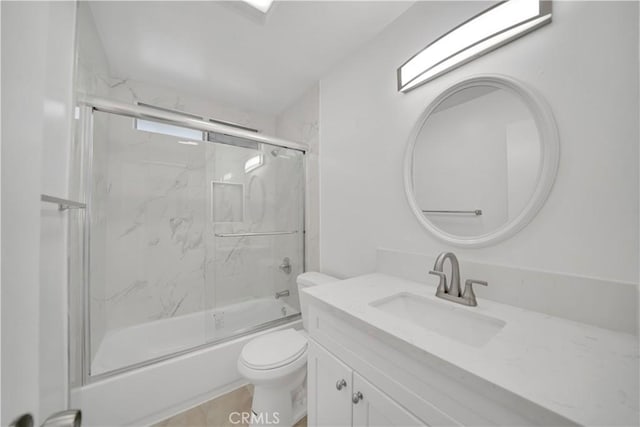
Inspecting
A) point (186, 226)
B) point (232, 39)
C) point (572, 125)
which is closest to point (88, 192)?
point (186, 226)

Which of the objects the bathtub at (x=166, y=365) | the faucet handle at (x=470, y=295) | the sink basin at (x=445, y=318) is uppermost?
the faucet handle at (x=470, y=295)

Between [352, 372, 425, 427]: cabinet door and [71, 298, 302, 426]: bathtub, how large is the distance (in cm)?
115

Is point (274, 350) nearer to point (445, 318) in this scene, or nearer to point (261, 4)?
point (445, 318)

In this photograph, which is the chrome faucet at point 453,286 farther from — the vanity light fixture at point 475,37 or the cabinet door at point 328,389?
the vanity light fixture at point 475,37

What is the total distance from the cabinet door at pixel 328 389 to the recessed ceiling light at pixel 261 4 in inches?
69.2

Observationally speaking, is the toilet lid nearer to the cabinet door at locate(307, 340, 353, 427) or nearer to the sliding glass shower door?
the cabinet door at locate(307, 340, 353, 427)

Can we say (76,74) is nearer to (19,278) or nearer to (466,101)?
(19,278)

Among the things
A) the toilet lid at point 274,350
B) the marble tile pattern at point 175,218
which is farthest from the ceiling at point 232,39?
the toilet lid at point 274,350

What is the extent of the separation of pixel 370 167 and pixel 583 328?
1.11m

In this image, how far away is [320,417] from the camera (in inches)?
36.6

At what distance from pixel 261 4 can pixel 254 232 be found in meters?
1.62

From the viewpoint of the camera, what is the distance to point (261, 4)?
1277 millimetres

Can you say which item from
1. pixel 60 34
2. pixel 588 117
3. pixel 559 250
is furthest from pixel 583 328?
pixel 60 34

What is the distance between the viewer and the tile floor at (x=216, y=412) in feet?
4.32
